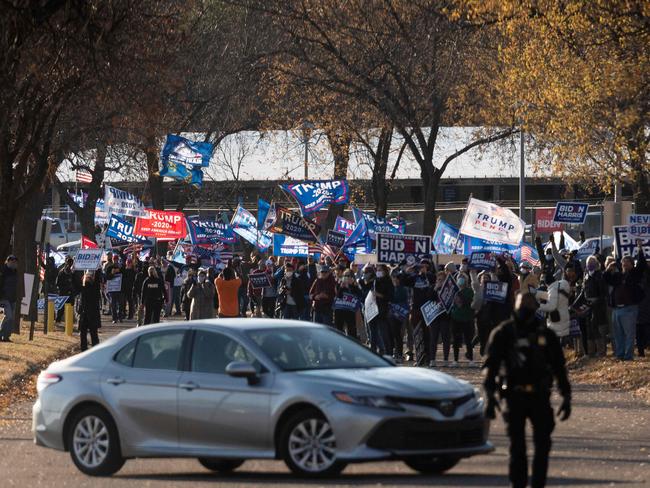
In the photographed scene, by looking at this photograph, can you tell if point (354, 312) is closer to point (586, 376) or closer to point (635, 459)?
point (586, 376)

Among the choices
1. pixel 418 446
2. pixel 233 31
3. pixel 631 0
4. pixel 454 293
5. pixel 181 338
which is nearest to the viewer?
pixel 418 446

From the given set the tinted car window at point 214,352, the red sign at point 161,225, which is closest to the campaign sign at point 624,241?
the tinted car window at point 214,352

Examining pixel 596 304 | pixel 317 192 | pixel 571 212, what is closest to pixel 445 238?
pixel 317 192

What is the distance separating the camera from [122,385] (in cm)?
1285

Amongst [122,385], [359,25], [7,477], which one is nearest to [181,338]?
[122,385]

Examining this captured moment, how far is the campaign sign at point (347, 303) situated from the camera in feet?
89.5

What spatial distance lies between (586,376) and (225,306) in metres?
7.52

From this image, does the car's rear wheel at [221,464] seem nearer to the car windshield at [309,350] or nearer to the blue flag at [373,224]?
the car windshield at [309,350]

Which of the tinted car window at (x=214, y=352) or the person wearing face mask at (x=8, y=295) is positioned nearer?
the tinted car window at (x=214, y=352)

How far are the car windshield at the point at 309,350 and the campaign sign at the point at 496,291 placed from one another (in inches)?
493

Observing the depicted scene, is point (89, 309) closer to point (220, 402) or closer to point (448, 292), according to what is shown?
point (448, 292)

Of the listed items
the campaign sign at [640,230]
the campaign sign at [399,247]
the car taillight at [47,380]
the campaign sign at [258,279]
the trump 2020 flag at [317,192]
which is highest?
the trump 2020 flag at [317,192]

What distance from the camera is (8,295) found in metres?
29.7

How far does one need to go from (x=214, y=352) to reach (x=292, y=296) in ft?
59.6
